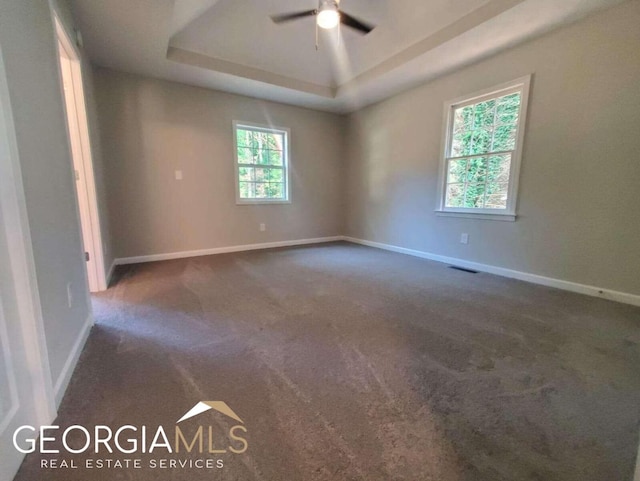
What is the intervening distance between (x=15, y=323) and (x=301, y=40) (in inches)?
159

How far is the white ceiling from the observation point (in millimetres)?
2465

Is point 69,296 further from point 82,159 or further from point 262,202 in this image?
point 262,202

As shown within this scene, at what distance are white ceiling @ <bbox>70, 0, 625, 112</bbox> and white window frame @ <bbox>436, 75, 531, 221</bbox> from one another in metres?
0.41

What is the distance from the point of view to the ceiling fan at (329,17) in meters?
2.29

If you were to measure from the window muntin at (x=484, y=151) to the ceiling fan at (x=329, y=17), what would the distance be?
1756mm

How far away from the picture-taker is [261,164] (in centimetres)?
474

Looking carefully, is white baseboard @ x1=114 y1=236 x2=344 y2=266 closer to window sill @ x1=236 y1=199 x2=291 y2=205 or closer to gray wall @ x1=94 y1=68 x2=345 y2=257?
gray wall @ x1=94 y1=68 x2=345 y2=257

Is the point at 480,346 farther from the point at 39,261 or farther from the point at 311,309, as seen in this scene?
the point at 39,261

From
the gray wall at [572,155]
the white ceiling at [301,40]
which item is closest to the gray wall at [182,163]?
the white ceiling at [301,40]

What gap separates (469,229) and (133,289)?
395cm

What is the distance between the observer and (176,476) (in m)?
0.93

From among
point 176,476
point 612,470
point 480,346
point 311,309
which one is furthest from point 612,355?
point 176,476

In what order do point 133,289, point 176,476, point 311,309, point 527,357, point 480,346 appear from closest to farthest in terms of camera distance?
point 176,476, point 527,357, point 480,346, point 311,309, point 133,289

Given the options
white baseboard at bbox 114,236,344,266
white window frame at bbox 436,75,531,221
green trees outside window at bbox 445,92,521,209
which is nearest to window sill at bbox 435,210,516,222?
white window frame at bbox 436,75,531,221
